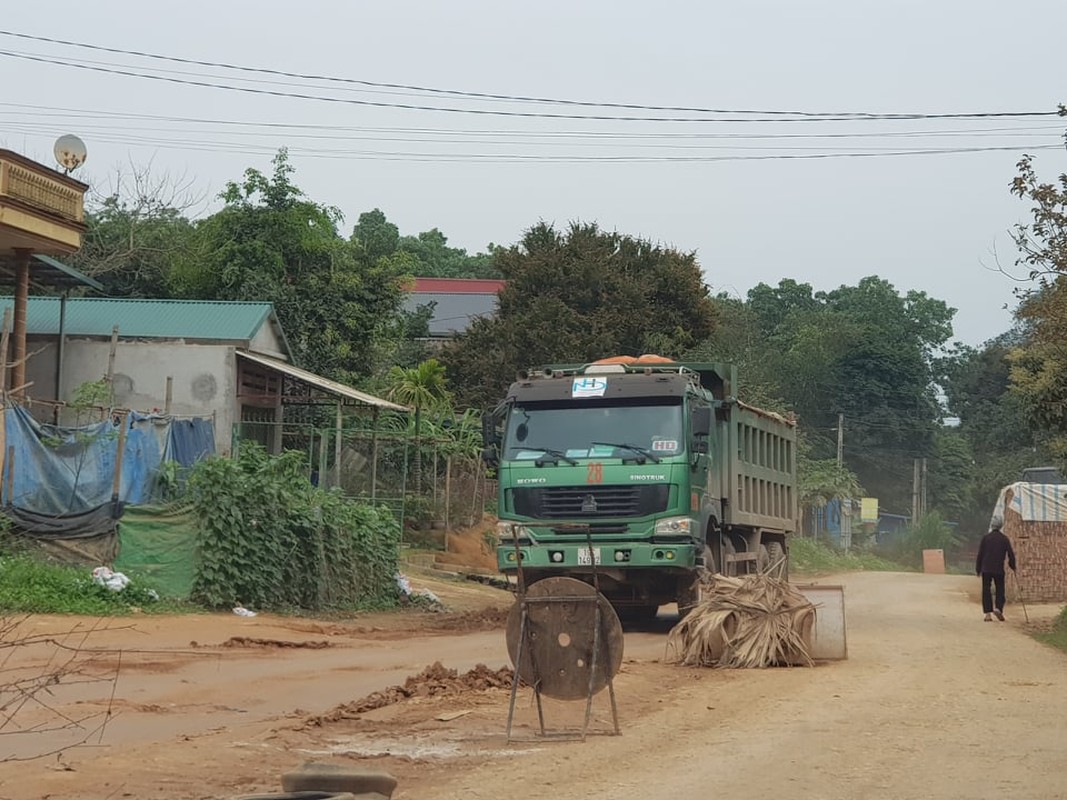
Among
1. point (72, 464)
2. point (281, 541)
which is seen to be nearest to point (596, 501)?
point (281, 541)

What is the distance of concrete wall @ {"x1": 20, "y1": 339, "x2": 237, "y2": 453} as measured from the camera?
27375 millimetres

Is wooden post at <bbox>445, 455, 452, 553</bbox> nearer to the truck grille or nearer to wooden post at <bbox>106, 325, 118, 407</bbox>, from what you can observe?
wooden post at <bbox>106, 325, 118, 407</bbox>

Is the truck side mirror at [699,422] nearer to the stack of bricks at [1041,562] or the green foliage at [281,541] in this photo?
the green foliage at [281,541]

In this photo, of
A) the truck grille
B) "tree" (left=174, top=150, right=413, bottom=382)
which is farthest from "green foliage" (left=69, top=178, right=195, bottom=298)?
the truck grille

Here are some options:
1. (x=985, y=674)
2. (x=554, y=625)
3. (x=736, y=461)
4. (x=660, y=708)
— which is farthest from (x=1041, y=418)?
(x=554, y=625)

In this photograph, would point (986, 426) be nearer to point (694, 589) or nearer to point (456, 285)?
point (456, 285)

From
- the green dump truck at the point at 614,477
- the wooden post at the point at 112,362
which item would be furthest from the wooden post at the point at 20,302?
the green dump truck at the point at 614,477

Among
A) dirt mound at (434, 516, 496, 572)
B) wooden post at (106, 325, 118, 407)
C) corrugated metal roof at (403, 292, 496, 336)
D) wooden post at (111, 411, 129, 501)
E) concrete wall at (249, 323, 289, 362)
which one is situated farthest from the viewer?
corrugated metal roof at (403, 292, 496, 336)

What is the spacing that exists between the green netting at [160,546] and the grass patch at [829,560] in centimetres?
2762

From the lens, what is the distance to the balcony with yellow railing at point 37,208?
2130 centimetres

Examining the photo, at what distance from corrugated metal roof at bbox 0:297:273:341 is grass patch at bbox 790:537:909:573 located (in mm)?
20645

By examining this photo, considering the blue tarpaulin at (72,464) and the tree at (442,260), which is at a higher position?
the tree at (442,260)

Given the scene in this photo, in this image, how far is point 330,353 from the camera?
36.7 m

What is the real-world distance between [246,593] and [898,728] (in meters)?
10.5
